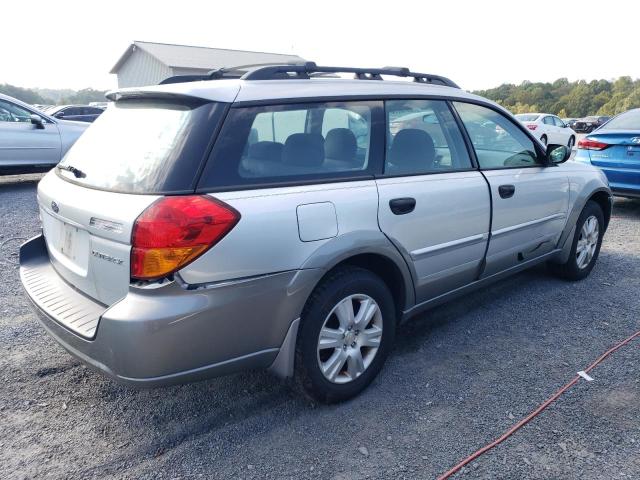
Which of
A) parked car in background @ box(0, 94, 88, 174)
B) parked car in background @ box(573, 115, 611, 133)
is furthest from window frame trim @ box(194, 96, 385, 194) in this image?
parked car in background @ box(573, 115, 611, 133)

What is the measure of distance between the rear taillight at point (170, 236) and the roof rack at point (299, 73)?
874mm

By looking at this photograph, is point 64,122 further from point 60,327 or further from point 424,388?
point 424,388

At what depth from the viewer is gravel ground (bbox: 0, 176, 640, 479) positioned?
230cm

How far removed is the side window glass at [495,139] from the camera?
3.52m

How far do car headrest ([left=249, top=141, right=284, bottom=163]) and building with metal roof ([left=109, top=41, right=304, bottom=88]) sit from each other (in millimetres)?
26972

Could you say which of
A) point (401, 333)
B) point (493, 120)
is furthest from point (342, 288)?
point (493, 120)

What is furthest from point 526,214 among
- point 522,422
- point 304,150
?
point 304,150

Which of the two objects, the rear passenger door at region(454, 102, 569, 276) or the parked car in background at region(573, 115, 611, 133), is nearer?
the rear passenger door at region(454, 102, 569, 276)

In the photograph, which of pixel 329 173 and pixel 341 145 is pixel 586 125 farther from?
pixel 329 173

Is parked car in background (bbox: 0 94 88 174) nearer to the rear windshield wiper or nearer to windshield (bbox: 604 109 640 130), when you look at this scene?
the rear windshield wiper

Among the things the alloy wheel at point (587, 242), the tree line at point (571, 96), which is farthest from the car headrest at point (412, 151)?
the tree line at point (571, 96)

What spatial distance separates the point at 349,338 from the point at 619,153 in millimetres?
5948

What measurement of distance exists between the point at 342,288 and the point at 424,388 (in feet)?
2.75

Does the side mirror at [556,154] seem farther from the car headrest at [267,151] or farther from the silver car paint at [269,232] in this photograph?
the car headrest at [267,151]
